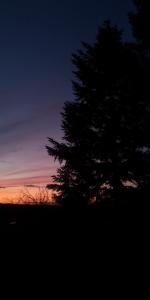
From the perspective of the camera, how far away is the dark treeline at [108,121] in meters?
11.5

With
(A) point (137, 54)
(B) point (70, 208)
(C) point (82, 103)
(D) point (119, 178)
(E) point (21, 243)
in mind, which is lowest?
(E) point (21, 243)

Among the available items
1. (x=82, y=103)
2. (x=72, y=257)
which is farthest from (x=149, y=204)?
(x=82, y=103)

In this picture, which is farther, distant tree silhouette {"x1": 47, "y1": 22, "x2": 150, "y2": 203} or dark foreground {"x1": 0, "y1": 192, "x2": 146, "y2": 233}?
distant tree silhouette {"x1": 47, "y1": 22, "x2": 150, "y2": 203}

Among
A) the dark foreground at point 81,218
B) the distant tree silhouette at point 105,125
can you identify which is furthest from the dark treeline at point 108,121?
the dark foreground at point 81,218

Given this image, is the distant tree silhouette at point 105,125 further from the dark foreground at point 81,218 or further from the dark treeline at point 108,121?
the dark foreground at point 81,218

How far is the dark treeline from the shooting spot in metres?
11.5

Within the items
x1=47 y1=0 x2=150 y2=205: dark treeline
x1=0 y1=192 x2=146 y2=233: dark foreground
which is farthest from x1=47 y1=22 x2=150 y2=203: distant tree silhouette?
x1=0 y1=192 x2=146 y2=233: dark foreground

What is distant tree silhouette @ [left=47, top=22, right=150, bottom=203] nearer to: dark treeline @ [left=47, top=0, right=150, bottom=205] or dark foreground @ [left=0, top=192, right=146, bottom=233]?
dark treeline @ [left=47, top=0, right=150, bottom=205]

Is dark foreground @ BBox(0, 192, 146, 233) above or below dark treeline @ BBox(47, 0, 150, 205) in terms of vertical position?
below

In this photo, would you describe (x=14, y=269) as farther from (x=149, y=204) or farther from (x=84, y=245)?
(x=149, y=204)

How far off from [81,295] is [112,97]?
11654 millimetres

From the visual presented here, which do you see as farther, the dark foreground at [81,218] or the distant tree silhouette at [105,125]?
the distant tree silhouette at [105,125]

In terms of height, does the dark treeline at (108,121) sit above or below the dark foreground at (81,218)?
above

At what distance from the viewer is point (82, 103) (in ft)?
45.3
